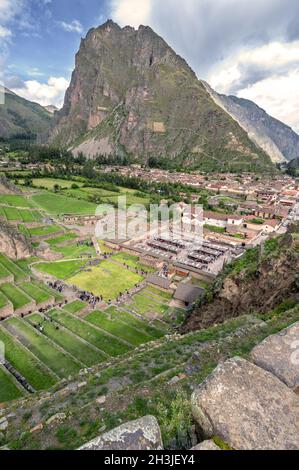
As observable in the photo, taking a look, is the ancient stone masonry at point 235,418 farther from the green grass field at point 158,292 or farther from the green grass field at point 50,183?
the green grass field at point 50,183

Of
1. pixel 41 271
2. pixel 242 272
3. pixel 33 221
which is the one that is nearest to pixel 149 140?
pixel 33 221

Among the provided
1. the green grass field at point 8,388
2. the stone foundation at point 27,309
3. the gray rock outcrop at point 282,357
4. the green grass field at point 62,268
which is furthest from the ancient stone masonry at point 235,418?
the green grass field at point 62,268

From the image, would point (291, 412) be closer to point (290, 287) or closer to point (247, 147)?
point (290, 287)

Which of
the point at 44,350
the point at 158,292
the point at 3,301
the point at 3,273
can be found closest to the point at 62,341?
the point at 44,350

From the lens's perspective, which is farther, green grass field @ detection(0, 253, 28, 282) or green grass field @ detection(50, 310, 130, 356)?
green grass field @ detection(0, 253, 28, 282)

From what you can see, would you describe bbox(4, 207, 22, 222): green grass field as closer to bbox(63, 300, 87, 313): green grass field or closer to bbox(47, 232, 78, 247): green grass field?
bbox(47, 232, 78, 247): green grass field

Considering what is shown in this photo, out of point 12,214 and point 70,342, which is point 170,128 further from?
point 70,342

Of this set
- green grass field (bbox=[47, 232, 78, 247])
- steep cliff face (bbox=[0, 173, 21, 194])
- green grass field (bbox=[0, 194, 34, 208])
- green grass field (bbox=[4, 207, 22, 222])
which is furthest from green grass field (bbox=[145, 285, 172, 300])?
steep cliff face (bbox=[0, 173, 21, 194])

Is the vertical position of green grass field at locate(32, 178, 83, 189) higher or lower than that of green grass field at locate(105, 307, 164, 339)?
higher
